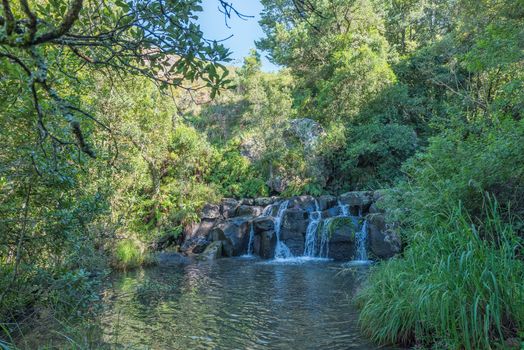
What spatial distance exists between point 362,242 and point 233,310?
7.32 meters

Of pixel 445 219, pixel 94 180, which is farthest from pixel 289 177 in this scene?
pixel 445 219

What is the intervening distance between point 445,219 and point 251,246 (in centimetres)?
1075

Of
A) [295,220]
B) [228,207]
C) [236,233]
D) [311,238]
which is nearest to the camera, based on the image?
[311,238]

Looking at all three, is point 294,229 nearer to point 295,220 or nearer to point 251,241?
point 295,220

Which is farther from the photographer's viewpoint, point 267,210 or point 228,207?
point 228,207

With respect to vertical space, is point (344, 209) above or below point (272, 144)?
below

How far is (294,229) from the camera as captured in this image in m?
14.8

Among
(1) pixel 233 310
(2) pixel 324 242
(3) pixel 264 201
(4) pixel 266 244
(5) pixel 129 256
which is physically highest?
(3) pixel 264 201

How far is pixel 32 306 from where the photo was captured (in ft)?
15.7

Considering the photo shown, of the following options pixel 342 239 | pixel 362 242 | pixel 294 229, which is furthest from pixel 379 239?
pixel 294 229

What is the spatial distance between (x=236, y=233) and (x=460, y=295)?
Answer: 12.0 m

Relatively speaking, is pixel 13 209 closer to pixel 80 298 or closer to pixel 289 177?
pixel 80 298

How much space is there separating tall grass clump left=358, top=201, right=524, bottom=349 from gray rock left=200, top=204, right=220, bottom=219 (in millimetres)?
12985

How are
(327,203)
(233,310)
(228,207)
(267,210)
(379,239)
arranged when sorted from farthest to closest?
(228,207) → (267,210) → (327,203) → (379,239) → (233,310)
